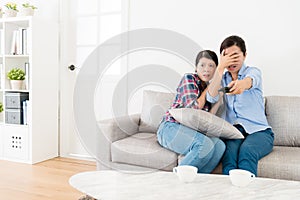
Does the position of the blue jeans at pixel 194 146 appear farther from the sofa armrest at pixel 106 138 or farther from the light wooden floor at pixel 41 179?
the light wooden floor at pixel 41 179

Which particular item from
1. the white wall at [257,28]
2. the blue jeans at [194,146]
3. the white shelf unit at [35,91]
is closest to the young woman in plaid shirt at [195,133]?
the blue jeans at [194,146]

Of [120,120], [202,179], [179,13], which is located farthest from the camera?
[179,13]

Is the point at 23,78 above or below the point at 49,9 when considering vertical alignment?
below

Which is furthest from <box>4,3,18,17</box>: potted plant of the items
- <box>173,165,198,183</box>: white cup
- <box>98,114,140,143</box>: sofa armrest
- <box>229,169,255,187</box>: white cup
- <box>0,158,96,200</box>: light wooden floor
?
<box>229,169,255,187</box>: white cup

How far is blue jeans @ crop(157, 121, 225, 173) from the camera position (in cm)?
193

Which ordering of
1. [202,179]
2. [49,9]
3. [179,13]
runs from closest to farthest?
1. [202,179]
2. [179,13]
3. [49,9]

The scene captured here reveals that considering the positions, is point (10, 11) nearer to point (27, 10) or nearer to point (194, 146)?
point (27, 10)

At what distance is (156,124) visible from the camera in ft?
8.51

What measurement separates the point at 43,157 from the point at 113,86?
98cm

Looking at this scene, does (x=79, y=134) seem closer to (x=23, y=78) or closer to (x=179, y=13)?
(x=23, y=78)

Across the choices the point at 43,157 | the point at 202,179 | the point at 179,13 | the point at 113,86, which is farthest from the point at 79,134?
the point at 202,179

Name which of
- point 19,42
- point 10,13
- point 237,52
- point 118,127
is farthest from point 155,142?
point 10,13

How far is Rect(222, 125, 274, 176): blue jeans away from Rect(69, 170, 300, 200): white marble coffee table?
1.12 feet

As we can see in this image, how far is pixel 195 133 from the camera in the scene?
203 centimetres
